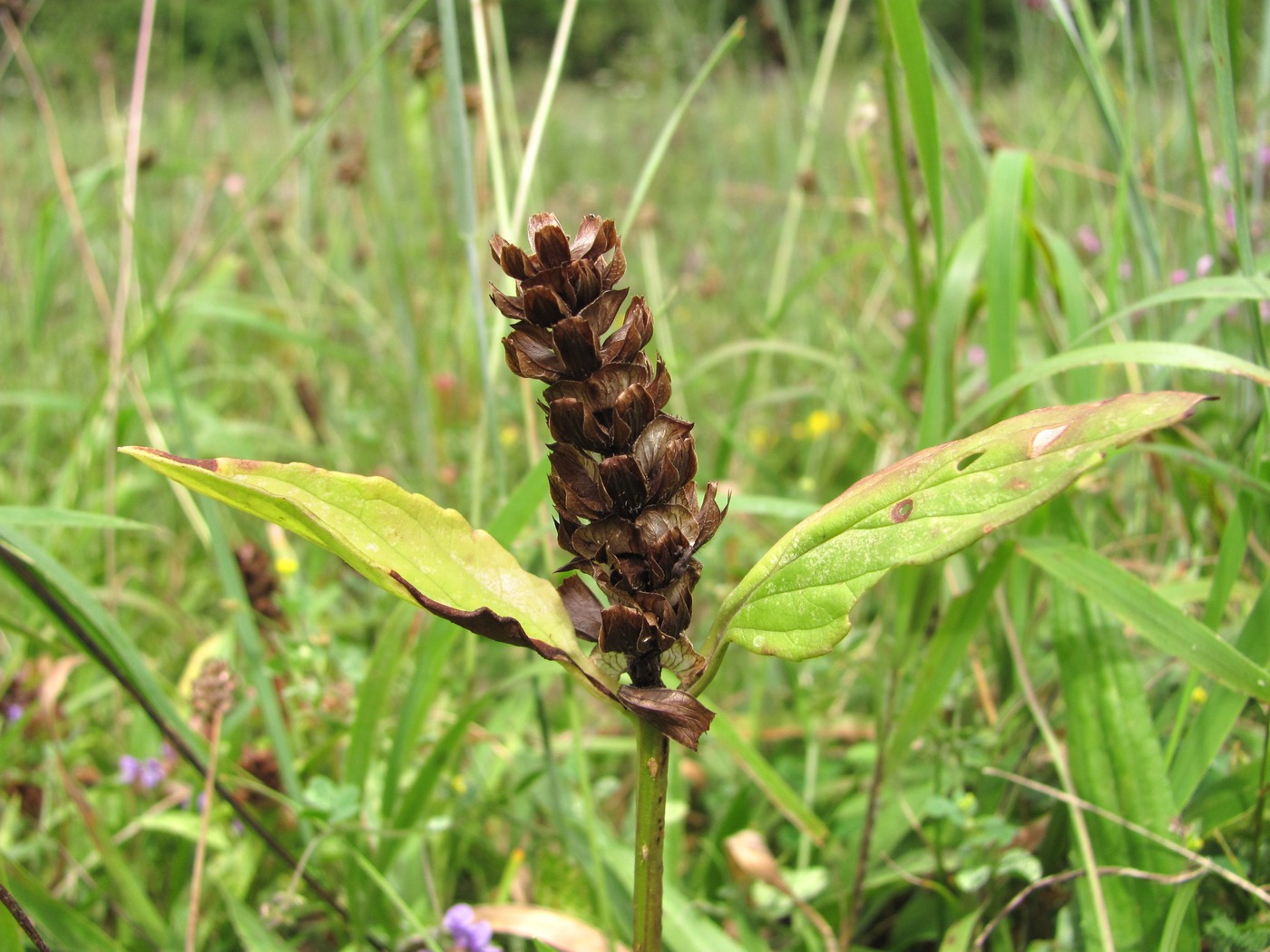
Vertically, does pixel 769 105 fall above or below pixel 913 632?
above

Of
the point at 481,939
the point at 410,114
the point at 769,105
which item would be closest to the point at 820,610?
the point at 481,939

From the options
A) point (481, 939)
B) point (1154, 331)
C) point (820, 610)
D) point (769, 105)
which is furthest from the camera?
point (769, 105)

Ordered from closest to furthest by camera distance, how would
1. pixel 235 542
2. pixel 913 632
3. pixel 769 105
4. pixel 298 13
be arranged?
pixel 913 632 < pixel 235 542 < pixel 298 13 < pixel 769 105

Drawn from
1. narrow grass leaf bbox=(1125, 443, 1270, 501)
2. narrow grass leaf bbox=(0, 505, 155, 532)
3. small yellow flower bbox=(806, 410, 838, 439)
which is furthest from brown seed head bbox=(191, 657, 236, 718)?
small yellow flower bbox=(806, 410, 838, 439)

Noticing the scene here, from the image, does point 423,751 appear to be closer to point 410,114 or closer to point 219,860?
point 219,860

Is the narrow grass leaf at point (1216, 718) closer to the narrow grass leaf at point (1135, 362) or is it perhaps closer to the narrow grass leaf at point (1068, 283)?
the narrow grass leaf at point (1135, 362)

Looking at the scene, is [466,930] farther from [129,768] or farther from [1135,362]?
[1135,362]

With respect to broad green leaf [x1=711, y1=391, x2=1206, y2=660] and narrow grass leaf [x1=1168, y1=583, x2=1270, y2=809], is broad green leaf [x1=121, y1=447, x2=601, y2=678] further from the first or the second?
narrow grass leaf [x1=1168, y1=583, x2=1270, y2=809]
